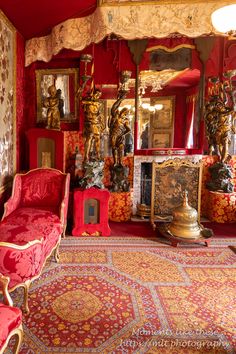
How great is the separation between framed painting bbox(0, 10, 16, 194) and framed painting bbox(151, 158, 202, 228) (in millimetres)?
2194

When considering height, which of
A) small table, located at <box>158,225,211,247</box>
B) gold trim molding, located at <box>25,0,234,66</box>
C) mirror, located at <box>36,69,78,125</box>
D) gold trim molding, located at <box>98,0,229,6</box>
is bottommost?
small table, located at <box>158,225,211,247</box>

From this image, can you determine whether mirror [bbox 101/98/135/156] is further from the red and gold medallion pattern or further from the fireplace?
the red and gold medallion pattern

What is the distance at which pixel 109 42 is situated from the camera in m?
4.96

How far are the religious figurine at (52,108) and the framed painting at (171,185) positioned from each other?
1788 millimetres

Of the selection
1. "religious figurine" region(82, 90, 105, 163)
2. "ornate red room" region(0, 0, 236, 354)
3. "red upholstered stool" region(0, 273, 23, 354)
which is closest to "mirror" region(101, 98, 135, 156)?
"ornate red room" region(0, 0, 236, 354)

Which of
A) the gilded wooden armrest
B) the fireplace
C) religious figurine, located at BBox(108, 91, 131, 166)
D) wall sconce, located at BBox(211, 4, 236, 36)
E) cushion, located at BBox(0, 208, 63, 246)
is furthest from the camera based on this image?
the fireplace

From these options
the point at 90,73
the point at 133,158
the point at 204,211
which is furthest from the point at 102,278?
the point at 90,73

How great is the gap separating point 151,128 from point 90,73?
55.1 inches

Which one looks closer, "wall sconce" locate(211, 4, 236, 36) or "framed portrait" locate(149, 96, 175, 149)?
"wall sconce" locate(211, 4, 236, 36)

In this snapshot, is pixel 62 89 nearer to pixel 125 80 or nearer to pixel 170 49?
pixel 125 80

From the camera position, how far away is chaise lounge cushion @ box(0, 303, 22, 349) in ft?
5.38

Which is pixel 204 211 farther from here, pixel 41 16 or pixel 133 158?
pixel 41 16

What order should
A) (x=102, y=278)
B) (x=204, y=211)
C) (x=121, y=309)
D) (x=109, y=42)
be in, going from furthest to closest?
1. (x=204, y=211)
2. (x=109, y=42)
3. (x=102, y=278)
4. (x=121, y=309)

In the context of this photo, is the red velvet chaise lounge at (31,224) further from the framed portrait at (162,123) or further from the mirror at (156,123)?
the framed portrait at (162,123)
